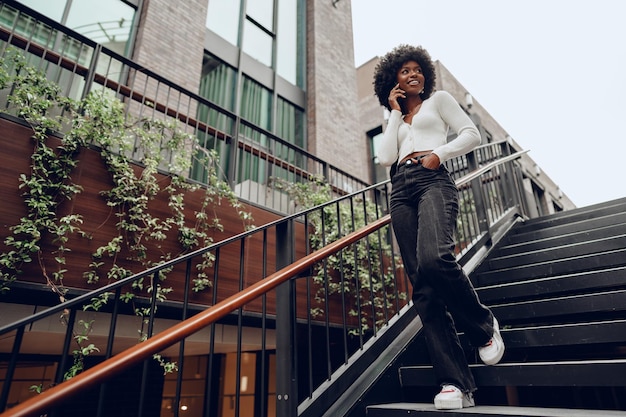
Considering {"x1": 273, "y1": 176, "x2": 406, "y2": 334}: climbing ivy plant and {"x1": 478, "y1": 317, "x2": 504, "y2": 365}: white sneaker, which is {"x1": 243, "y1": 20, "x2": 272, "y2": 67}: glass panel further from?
{"x1": 478, "y1": 317, "x2": 504, "y2": 365}: white sneaker

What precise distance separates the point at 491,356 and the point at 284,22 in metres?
9.46

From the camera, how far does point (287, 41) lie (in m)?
9.40

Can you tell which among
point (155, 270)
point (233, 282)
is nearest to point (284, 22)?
point (233, 282)

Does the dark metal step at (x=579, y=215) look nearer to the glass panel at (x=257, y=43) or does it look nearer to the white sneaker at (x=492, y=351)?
the white sneaker at (x=492, y=351)

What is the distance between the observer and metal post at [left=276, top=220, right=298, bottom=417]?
1.70 metres

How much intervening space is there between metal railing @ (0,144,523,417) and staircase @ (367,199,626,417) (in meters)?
0.33

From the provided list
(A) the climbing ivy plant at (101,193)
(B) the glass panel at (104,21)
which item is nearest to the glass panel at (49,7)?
(B) the glass panel at (104,21)

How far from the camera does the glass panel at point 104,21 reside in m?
5.78

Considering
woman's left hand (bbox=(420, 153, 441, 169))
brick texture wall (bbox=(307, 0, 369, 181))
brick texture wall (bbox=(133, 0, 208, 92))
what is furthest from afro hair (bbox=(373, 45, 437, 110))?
brick texture wall (bbox=(307, 0, 369, 181))

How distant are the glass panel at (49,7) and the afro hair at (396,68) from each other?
5475 millimetres

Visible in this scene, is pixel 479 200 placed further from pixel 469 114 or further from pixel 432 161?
pixel 469 114

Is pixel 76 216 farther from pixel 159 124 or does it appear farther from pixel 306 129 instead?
pixel 306 129

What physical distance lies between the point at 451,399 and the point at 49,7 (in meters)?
6.94

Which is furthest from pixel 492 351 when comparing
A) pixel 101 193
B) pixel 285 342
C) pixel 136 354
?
pixel 101 193
